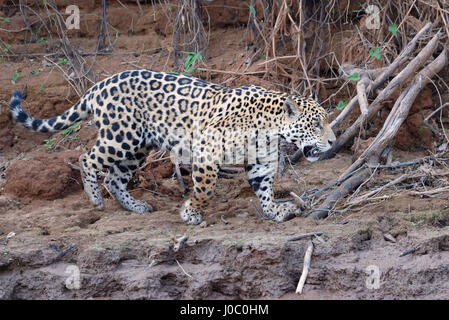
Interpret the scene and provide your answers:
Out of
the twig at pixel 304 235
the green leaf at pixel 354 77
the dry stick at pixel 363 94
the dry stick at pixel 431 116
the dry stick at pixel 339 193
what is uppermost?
the green leaf at pixel 354 77

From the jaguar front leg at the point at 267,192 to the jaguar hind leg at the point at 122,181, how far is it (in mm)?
1244

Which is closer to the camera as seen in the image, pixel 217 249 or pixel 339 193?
pixel 217 249

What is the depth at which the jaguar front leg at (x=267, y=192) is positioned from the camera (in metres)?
6.29

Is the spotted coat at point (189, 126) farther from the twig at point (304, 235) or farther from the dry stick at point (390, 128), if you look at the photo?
the twig at point (304, 235)

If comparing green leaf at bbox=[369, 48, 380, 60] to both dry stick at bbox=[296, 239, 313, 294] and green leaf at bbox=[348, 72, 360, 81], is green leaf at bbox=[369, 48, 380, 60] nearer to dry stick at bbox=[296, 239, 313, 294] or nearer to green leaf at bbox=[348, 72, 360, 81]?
green leaf at bbox=[348, 72, 360, 81]

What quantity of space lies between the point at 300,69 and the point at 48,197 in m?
3.72

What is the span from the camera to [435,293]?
5.10 meters

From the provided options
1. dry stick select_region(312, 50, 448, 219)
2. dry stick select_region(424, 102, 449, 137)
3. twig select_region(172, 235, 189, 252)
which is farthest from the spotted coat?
dry stick select_region(424, 102, 449, 137)

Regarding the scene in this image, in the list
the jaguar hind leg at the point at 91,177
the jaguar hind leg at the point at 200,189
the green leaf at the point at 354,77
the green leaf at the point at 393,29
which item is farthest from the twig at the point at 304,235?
the green leaf at the point at 393,29

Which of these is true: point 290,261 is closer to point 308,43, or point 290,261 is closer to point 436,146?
point 436,146

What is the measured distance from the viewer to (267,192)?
6.42 m

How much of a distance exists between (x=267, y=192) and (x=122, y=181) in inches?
66.4

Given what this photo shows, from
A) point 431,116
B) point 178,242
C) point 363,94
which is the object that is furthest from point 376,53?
point 178,242

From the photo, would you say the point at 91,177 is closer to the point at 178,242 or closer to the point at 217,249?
the point at 178,242
